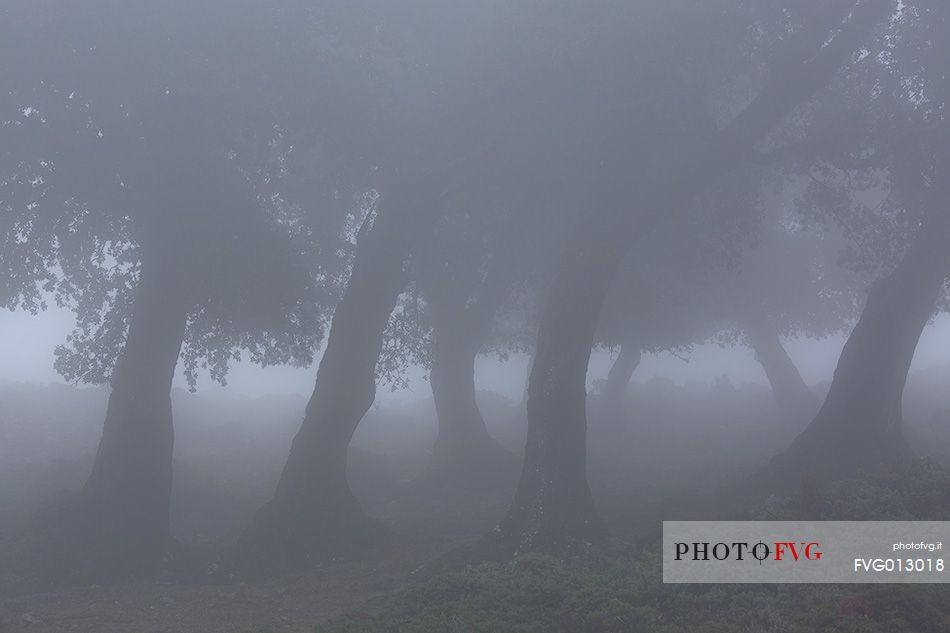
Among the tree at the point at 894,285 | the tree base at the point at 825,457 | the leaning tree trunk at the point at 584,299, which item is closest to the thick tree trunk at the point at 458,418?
the tree base at the point at 825,457

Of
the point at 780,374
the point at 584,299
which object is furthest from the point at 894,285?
the point at 780,374

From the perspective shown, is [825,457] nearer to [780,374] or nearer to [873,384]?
[873,384]

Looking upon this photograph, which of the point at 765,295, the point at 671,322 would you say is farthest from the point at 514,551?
the point at 765,295

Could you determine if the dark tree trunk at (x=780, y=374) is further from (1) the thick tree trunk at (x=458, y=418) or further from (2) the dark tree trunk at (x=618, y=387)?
(1) the thick tree trunk at (x=458, y=418)

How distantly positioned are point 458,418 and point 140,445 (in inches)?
484

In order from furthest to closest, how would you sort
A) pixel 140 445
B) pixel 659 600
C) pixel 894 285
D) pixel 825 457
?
pixel 894 285, pixel 825 457, pixel 140 445, pixel 659 600

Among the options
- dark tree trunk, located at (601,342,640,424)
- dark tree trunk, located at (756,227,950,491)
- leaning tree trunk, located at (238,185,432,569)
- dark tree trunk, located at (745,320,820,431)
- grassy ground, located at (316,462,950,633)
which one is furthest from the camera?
dark tree trunk, located at (601,342,640,424)

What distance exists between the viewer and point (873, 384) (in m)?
19.2

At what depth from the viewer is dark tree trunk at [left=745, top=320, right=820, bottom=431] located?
123 ft

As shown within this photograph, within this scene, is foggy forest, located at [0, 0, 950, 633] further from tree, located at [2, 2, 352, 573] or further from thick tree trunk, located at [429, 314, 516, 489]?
thick tree trunk, located at [429, 314, 516, 489]

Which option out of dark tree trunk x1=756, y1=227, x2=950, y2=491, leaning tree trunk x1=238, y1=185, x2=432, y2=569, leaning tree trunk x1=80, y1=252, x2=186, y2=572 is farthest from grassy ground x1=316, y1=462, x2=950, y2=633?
leaning tree trunk x1=80, y1=252, x2=186, y2=572

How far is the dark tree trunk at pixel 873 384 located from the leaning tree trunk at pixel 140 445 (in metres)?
12.1

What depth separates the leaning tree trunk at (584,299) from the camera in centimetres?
1630

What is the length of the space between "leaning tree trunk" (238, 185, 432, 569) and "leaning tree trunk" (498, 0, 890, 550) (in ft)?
12.5
